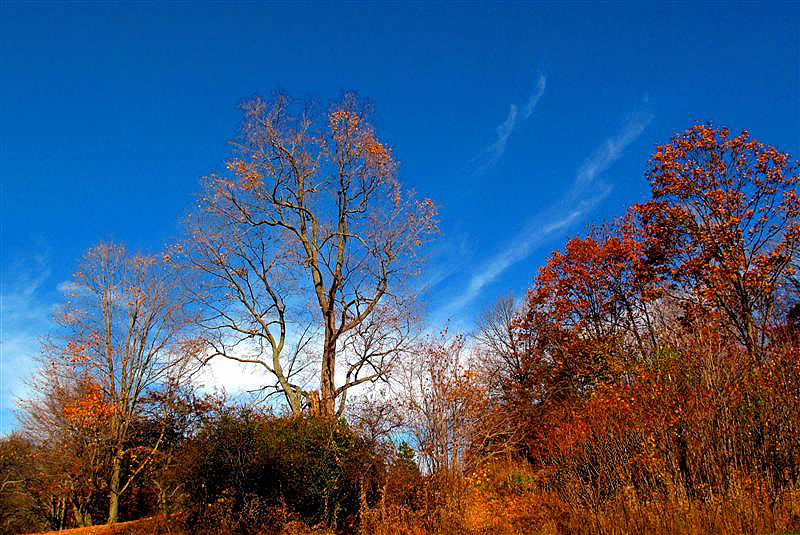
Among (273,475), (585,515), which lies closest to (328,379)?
(273,475)

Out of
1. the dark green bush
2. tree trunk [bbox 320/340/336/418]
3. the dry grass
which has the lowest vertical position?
the dry grass

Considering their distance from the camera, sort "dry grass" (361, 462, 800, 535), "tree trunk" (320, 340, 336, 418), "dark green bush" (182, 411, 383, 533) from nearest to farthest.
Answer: "dry grass" (361, 462, 800, 535) < "dark green bush" (182, 411, 383, 533) < "tree trunk" (320, 340, 336, 418)

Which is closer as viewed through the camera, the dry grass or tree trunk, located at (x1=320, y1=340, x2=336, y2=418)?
the dry grass

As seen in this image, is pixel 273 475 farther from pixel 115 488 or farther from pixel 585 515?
pixel 115 488

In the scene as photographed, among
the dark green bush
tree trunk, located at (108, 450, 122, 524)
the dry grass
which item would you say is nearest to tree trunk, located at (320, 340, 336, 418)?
the dark green bush

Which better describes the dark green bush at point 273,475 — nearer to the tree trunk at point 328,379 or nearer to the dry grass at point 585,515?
the dry grass at point 585,515

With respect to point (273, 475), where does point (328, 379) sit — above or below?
above

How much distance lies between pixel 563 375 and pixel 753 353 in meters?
10.5

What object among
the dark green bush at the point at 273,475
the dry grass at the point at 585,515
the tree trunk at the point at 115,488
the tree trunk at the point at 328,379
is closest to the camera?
the dry grass at the point at 585,515

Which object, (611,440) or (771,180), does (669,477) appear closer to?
(611,440)

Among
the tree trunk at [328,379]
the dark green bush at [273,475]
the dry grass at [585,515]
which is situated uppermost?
the tree trunk at [328,379]

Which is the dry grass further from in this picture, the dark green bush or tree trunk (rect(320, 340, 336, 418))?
tree trunk (rect(320, 340, 336, 418))

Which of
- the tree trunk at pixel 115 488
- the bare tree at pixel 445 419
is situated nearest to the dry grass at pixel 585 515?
the bare tree at pixel 445 419

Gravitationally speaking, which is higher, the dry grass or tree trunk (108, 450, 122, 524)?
tree trunk (108, 450, 122, 524)
